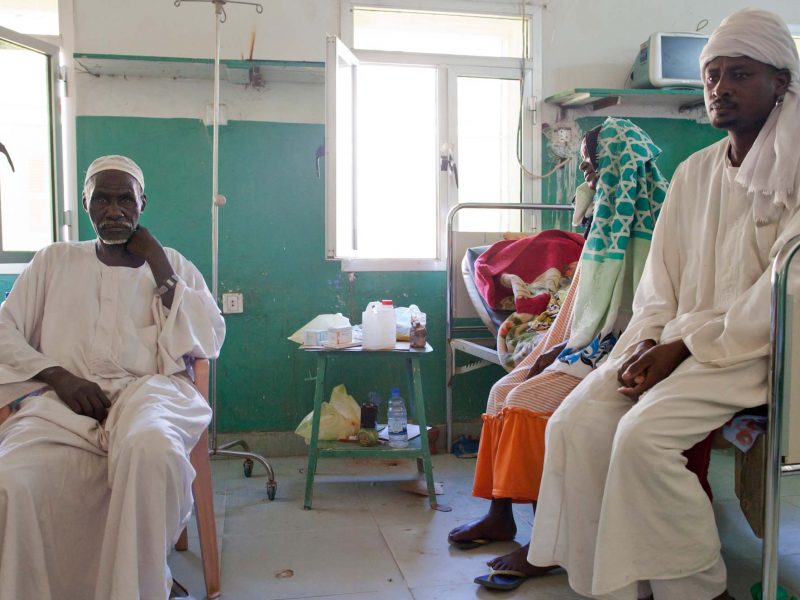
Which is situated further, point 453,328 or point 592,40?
point 592,40

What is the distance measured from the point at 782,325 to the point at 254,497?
2.42m

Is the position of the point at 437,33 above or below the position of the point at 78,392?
above

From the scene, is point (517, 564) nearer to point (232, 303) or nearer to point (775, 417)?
point (775, 417)

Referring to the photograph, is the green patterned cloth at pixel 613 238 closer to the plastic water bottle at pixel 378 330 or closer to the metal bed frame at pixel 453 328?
the plastic water bottle at pixel 378 330

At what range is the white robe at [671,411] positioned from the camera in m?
1.83

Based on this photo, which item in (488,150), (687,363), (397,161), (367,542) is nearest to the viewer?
(687,363)

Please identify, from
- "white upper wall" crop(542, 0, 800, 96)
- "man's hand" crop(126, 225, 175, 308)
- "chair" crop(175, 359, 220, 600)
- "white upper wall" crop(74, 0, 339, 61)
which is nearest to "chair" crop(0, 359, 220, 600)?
"chair" crop(175, 359, 220, 600)

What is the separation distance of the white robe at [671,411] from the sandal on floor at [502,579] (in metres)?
0.33

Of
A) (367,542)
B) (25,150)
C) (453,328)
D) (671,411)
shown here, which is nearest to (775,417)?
(671,411)

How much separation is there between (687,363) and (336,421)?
193 cm

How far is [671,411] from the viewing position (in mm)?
1881

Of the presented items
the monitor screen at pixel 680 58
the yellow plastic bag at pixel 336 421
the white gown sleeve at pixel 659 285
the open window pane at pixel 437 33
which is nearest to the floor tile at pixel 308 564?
the yellow plastic bag at pixel 336 421

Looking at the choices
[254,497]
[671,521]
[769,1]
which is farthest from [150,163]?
[769,1]

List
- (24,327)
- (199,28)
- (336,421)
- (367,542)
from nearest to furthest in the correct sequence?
1. (24,327)
2. (367,542)
3. (336,421)
4. (199,28)
